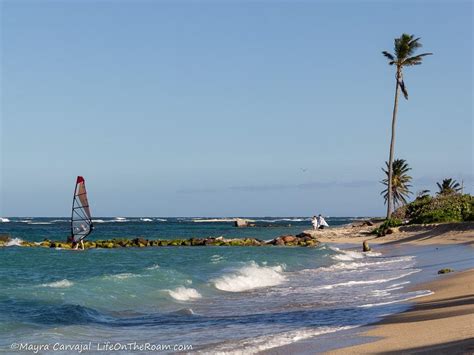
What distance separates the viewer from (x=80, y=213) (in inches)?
1678

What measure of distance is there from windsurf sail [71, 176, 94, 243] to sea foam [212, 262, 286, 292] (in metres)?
16.2

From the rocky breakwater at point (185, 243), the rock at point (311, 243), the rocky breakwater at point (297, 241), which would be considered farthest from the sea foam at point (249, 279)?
the rocky breakwater at point (185, 243)

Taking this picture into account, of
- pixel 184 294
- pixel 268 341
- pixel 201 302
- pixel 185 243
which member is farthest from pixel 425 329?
pixel 185 243

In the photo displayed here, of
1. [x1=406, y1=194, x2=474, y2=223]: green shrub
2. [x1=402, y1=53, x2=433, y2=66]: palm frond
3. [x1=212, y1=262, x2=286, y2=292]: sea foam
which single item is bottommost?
[x1=212, y1=262, x2=286, y2=292]: sea foam

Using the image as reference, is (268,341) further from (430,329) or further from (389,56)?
(389,56)

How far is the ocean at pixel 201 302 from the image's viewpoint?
503 inches

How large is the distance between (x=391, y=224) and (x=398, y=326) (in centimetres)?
4047

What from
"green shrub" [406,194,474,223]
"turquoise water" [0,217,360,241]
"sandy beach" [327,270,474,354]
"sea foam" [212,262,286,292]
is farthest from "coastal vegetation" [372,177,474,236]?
"sandy beach" [327,270,474,354]

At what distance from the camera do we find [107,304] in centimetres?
1794

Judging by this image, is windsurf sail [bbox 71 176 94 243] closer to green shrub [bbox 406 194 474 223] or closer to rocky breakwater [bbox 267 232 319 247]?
rocky breakwater [bbox 267 232 319 247]

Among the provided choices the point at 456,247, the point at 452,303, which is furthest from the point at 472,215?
the point at 452,303

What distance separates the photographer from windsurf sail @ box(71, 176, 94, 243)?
4153cm

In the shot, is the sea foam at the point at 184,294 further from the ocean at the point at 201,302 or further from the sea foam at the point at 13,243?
the sea foam at the point at 13,243

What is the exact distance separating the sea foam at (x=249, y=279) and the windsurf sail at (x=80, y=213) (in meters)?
16.2
